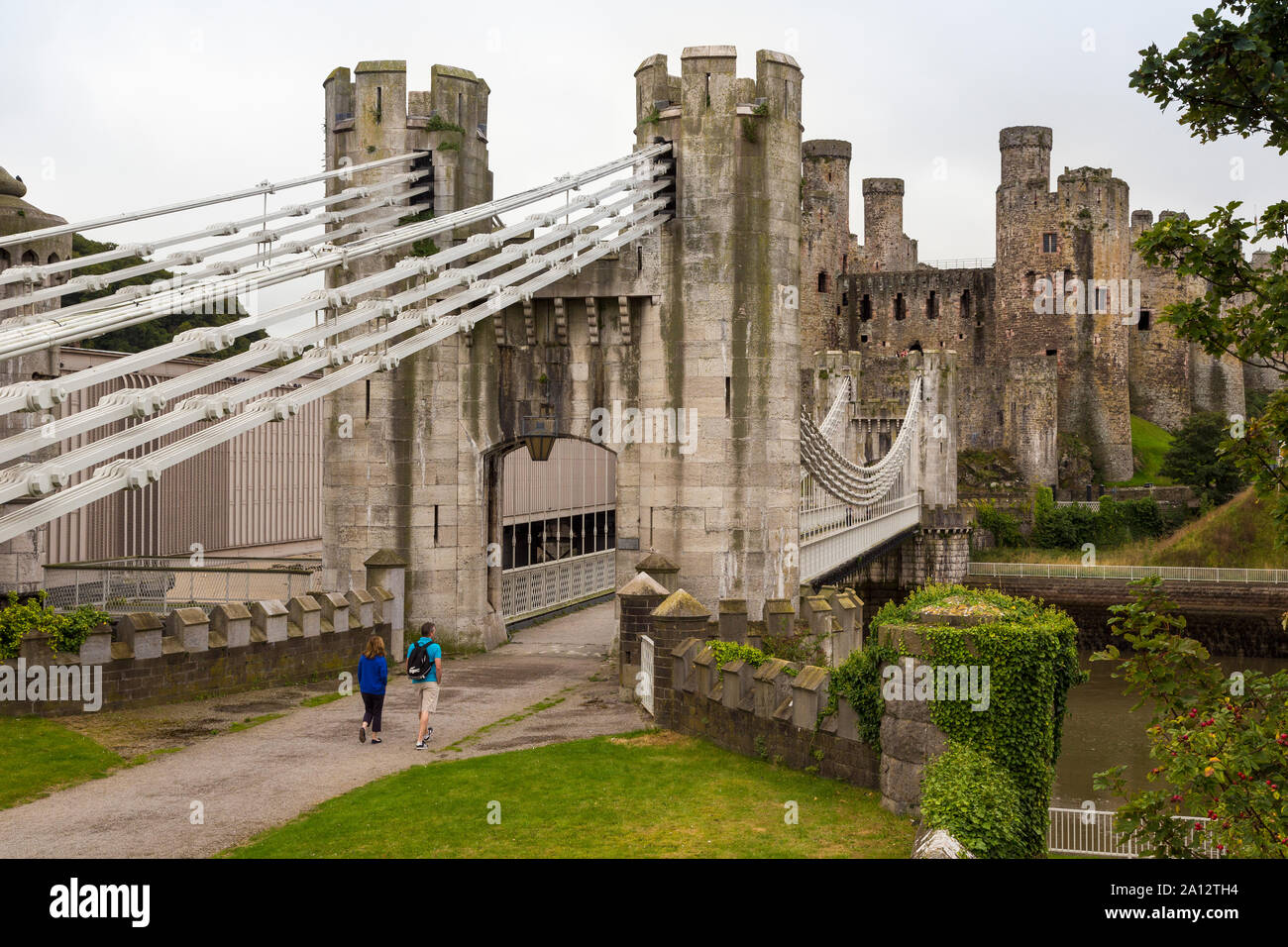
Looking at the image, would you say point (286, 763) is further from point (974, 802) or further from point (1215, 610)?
point (1215, 610)

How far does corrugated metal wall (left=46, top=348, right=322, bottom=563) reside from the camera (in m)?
26.5

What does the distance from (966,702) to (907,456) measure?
36091mm

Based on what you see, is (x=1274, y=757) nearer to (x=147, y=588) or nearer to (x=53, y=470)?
(x=53, y=470)

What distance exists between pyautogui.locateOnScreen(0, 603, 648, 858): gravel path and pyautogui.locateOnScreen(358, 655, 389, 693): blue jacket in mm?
584

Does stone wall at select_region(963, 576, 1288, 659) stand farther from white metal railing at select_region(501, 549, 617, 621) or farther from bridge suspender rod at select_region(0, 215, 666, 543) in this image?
bridge suspender rod at select_region(0, 215, 666, 543)

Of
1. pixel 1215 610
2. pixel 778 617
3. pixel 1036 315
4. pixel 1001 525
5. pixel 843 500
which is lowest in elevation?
pixel 1215 610

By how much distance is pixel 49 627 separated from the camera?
45.6 ft

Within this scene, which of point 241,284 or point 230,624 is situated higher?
point 241,284

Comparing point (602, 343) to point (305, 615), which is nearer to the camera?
point (305, 615)

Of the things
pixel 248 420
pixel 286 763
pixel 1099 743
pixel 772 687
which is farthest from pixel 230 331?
pixel 1099 743

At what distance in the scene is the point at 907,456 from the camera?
1807 inches

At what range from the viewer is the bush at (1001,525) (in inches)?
2168

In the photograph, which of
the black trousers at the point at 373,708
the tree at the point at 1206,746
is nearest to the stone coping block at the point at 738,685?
the black trousers at the point at 373,708

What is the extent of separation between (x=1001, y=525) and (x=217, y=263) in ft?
144
